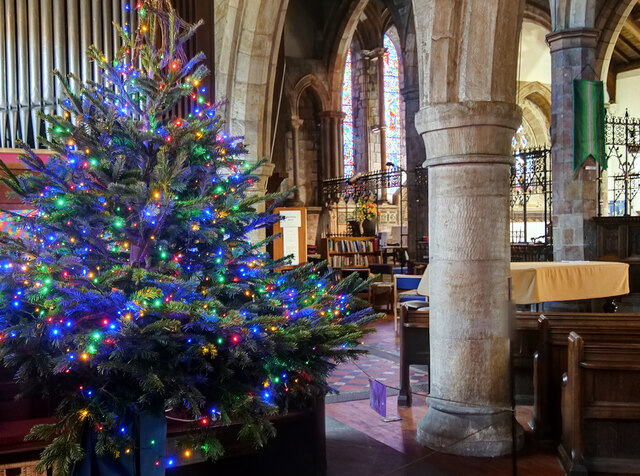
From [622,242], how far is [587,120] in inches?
78.4

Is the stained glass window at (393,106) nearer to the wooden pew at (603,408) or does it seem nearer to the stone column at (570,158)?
the stone column at (570,158)

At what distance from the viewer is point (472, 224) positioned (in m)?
3.87

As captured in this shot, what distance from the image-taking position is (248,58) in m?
6.73

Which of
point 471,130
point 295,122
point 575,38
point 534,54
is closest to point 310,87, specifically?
point 295,122

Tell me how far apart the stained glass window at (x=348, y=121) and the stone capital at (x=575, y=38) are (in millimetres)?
9891

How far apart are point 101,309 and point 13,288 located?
35 cm

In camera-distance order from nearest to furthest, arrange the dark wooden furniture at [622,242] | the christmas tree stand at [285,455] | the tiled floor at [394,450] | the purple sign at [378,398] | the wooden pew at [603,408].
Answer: the christmas tree stand at [285,455] < the purple sign at [378,398] < the wooden pew at [603,408] < the tiled floor at [394,450] < the dark wooden furniture at [622,242]

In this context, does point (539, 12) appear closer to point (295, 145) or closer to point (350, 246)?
point (295, 145)

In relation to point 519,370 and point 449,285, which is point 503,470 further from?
point 519,370

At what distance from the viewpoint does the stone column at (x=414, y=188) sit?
46.8 feet

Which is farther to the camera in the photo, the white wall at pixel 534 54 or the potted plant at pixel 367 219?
the white wall at pixel 534 54

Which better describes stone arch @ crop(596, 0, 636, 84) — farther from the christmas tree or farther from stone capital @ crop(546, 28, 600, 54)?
the christmas tree

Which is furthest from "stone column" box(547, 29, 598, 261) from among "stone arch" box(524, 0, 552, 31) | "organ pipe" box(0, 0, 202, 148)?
"stone arch" box(524, 0, 552, 31)

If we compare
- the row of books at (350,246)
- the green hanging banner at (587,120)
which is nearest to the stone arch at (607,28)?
the green hanging banner at (587,120)
